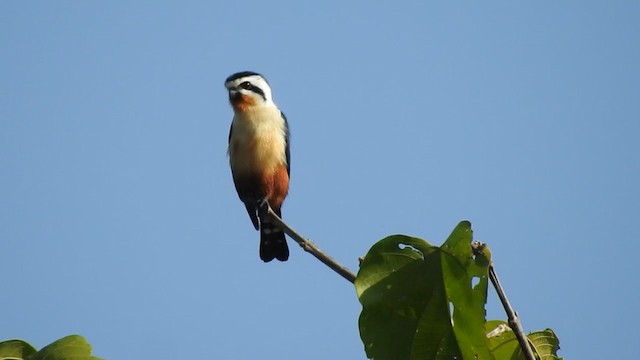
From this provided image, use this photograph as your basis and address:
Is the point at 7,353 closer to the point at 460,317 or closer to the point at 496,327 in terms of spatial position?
the point at 460,317

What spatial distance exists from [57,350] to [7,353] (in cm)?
20

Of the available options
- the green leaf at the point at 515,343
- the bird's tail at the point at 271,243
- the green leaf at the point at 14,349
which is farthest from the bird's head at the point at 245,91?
the green leaf at the point at 14,349

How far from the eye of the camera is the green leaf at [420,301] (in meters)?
2.82

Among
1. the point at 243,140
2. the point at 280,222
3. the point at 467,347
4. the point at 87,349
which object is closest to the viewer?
the point at 87,349

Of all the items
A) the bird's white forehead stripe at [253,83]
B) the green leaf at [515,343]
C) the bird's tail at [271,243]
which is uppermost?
the bird's white forehead stripe at [253,83]

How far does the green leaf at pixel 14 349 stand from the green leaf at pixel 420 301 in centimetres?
121

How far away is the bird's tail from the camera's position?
27.7 ft

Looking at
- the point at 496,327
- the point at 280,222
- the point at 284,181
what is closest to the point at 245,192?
the point at 284,181

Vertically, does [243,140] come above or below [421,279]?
above

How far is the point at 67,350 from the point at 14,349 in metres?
0.23

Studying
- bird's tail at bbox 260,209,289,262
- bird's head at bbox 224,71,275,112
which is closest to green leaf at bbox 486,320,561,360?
bird's tail at bbox 260,209,289,262

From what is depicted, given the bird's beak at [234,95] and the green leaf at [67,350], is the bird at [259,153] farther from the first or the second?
the green leaf at [67,350]

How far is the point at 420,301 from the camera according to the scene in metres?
2.86

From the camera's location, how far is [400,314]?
2885 millimetres
